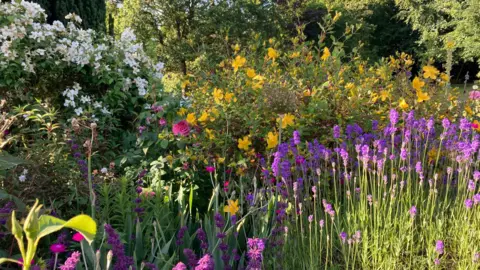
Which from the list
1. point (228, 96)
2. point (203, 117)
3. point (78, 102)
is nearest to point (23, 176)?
point (203, 117)

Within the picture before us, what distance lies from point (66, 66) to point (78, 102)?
29cm

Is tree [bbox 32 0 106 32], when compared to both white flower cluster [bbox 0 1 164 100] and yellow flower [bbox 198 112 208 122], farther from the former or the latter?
yellow flower [bbox 198 112 208 122]

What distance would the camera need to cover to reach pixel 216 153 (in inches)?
109

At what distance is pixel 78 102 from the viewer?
11.7 feet

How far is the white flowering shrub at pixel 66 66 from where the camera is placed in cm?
336

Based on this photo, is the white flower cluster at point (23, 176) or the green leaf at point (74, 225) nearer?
the green leaf at point (74, 225)

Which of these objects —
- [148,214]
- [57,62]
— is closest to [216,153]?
[148,214]

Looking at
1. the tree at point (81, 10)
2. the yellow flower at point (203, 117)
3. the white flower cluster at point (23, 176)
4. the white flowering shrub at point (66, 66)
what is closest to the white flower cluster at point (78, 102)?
the white flowering shrub at point (66, 66)

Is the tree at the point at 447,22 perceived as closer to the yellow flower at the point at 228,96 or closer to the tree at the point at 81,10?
the tree at the point at 81,10

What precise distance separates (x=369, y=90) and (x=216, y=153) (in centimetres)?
129

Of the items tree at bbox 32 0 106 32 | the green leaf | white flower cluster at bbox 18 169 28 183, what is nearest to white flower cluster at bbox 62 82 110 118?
white flower cluster at bbox 18 169 28 183

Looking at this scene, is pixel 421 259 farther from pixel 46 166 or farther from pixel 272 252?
pixel 46 166

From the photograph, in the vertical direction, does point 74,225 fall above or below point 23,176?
above

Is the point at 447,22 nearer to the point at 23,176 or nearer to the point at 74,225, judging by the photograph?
the point at 23,176
